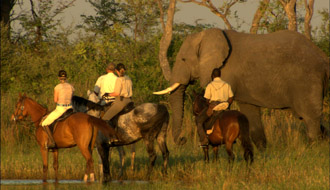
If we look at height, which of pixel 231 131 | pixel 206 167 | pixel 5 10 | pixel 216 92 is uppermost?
pixel 5 10

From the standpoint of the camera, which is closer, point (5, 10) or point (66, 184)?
point (66, 184)

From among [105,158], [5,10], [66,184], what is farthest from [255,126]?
[5,10]

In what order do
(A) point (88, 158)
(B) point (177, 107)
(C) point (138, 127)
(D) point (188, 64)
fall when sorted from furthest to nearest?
(D) point (188, 64) → (B) point (177, 107) → (C) point (138, 127) → (A) point (88, 158)

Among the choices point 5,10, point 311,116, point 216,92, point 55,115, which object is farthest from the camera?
point 5,10

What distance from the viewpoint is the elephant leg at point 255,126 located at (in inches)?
679

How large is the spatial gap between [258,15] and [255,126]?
419 inches

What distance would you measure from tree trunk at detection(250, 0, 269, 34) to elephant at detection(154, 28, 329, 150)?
9322 millimetres

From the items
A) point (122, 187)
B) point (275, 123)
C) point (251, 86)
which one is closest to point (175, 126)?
point (251, 86)

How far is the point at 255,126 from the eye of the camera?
1744 centimetres

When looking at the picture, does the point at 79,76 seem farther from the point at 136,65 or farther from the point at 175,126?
the point at 175,126

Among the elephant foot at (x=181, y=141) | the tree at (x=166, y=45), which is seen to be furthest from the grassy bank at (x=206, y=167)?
the tree at (x=166, y=45)

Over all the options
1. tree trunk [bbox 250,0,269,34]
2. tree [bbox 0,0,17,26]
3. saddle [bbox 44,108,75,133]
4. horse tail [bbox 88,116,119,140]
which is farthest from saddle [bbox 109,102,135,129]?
tree [bbox 0,0,17,26]

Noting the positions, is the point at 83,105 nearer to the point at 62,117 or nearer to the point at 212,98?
the point at 62,117

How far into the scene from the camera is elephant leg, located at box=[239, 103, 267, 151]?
679 inches
